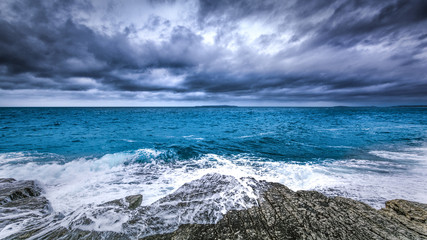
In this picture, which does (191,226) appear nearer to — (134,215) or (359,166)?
(134,215)

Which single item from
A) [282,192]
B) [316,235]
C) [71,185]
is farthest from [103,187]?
[316,235]

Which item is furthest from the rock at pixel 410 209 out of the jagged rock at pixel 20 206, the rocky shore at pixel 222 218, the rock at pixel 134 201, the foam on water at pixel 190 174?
the jagged rock at pixel 20 206

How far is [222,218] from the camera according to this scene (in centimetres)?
388

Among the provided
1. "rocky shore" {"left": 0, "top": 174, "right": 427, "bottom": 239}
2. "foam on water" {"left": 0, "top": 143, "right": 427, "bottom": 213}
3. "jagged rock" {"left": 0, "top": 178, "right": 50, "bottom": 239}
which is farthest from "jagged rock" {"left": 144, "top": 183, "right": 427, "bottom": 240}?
"jagged rock" {"left": 0, "top": 178, "right": 50, "bottom": 239}

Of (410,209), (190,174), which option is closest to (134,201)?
(190,174)

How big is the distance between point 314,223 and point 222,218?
203 cm

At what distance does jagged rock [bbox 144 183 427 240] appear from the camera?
327cm

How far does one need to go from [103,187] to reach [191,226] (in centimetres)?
482

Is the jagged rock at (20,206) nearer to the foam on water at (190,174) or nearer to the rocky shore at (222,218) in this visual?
the rocky shore at (222,218)

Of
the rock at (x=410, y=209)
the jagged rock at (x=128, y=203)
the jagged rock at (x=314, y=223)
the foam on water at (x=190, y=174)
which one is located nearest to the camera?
the jagged rock at (x=314, y=223)

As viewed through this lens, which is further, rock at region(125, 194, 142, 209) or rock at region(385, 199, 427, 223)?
rock at region(125, 194, 142, 209)

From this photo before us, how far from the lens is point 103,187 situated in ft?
21.3

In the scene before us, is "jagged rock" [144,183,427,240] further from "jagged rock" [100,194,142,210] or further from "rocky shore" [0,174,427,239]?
"jagged rock" [100,194,142,210]

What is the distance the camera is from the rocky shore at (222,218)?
338cm
